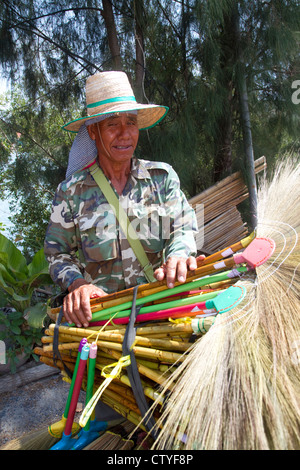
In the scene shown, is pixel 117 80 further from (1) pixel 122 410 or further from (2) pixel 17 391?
(2) pixel 17 391

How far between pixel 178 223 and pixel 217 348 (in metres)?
0.93

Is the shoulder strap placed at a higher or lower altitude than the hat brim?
lower

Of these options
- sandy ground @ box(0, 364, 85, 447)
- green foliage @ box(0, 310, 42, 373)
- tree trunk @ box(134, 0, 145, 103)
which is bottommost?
sandy ground @ box(0, 364, 85, 447)

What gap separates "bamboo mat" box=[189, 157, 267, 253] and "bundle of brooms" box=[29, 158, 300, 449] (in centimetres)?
225

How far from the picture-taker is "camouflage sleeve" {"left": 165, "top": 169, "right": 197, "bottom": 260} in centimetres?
171

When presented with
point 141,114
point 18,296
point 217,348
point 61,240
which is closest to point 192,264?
point 217,348

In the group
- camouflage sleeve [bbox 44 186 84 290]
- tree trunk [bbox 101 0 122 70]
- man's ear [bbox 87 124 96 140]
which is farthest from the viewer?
tree trunk [bbox 101 0 122 70]

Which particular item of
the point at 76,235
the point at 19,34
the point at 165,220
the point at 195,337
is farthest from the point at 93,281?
the point at 19,34

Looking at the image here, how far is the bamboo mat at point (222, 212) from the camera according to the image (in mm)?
3748

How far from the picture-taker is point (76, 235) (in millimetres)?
1945

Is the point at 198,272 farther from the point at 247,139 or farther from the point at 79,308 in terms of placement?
the point at 247,139

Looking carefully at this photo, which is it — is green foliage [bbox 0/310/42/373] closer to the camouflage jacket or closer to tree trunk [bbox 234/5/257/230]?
the camouflage jacket

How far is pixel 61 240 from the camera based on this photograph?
1.88 m

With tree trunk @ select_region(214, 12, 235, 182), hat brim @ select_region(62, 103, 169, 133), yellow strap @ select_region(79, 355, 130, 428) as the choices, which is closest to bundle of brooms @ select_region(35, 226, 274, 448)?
yellow strap @ select_region(79, 355, 130, 428)
